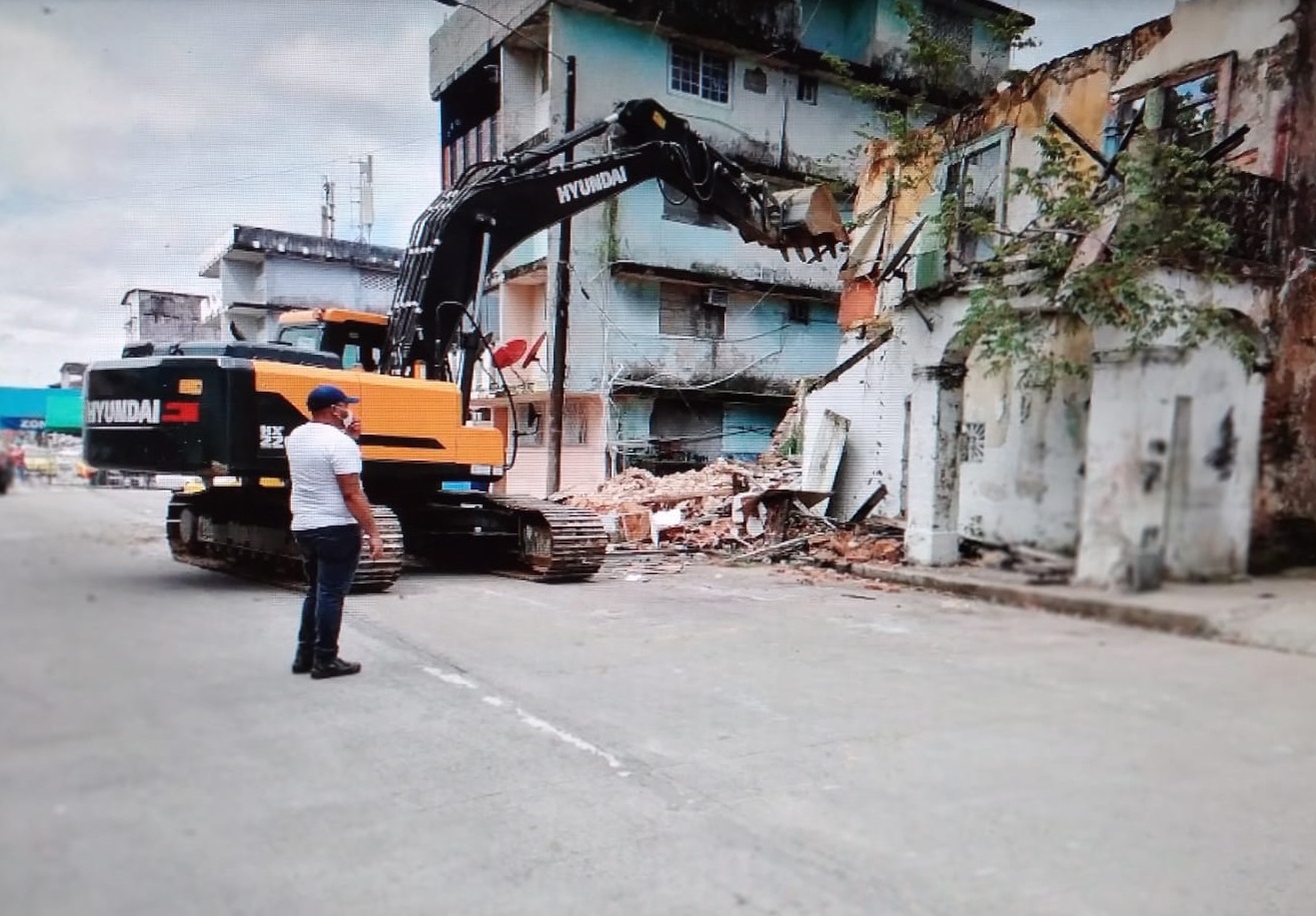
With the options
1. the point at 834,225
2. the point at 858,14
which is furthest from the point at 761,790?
the point at 858,14

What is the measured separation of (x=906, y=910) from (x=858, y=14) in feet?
75.4

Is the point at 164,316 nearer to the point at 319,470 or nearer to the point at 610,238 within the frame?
the point at 319,470

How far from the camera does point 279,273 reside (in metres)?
2.03

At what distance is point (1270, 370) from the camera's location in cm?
186

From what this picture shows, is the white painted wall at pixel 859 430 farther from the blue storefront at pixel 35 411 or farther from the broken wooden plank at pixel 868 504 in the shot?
the blue storefront at pixel 35 411

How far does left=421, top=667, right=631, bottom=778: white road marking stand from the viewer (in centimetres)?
371

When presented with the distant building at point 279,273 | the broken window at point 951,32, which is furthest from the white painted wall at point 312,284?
the broken window at point 951,32

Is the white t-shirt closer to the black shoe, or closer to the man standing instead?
the man standing

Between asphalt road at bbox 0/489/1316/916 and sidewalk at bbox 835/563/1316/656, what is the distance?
0.26ft

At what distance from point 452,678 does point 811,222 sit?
6.52 meters

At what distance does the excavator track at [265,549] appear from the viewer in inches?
141

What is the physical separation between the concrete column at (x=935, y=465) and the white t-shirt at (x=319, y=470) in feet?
7.12

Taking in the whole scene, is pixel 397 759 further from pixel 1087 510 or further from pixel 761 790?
pixel 1087 510

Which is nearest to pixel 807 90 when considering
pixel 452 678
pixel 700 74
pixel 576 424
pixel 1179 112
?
pixel 700 74
